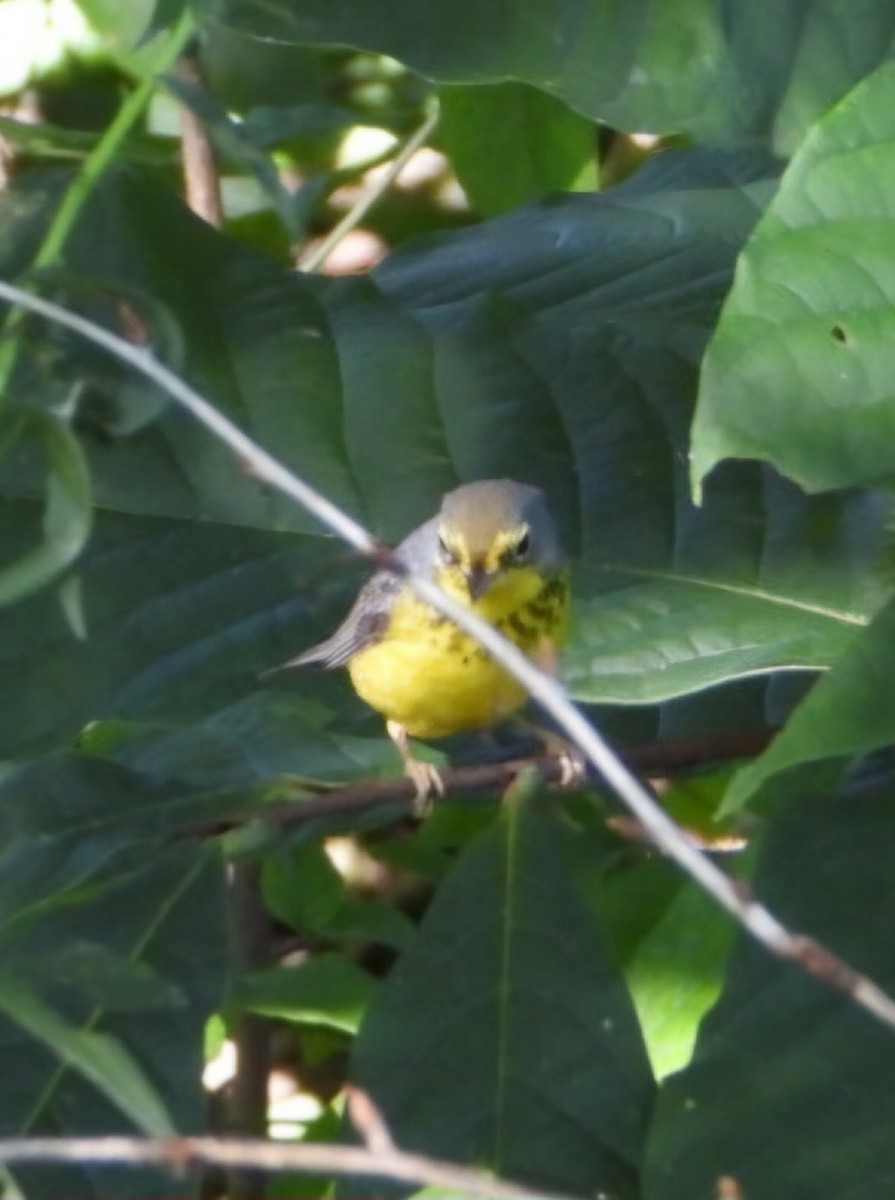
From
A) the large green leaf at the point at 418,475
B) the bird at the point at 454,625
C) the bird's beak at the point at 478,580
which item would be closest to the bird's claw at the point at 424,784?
the large green leaf at the point at 418,475

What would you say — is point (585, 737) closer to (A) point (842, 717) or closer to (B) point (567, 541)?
(A) point (842, 717)

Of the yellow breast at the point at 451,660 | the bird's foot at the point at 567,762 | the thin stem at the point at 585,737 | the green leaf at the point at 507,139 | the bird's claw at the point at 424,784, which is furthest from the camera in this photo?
the green leaf at the point at 507,139

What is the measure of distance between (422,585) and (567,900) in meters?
0.45

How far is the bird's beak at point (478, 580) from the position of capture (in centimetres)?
174

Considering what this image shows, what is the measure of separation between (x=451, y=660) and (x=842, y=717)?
82cm

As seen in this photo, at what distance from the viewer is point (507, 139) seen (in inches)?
72.3

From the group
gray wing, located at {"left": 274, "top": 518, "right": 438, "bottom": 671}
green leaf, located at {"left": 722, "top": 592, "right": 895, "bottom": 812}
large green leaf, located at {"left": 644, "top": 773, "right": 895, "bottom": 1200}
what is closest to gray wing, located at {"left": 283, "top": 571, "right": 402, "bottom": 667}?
gray wing, located at {"left": 274, "top": 518, "right": 438, "bottom": 671}

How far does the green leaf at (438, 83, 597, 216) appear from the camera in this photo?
A: 1818mm

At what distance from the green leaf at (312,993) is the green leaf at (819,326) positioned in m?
0.77

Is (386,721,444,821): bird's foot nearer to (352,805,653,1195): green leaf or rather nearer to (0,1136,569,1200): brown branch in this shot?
(352,805,653,1195): green leaf

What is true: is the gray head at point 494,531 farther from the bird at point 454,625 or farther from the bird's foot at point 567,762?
the bird's foot at point 567,762

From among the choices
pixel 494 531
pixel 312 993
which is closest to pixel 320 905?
pixel 312 993

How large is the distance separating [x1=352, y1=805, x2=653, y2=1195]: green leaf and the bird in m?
0.41

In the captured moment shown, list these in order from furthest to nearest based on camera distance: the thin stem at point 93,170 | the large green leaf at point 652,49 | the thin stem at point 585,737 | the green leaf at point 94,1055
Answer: the large green leaf at point 652,49, the thin stem at point 93,170, the green leaf at point 94,1055, the thin stem at point 585,737
